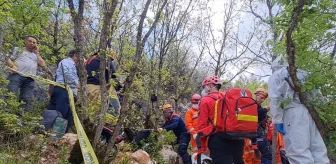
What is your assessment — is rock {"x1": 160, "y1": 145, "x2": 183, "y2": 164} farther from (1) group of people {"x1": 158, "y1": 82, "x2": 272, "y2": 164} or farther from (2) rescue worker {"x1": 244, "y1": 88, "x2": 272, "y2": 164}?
(2) rescue worker {"x1": 244, "y1": 88, "x2": 272, "y2": 164}

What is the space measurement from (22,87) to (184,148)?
4059 mm

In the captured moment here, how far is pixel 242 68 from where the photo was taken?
17.2 m

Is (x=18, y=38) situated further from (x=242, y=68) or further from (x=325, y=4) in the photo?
(x=242, y=68)

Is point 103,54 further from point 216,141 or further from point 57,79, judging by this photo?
point 57,79

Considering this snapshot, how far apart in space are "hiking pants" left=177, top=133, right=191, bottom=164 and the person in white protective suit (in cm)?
379

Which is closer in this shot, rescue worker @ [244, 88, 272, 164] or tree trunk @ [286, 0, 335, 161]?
tree trunk @ [286, 0, 335, 161]

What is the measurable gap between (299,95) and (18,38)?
535 cm

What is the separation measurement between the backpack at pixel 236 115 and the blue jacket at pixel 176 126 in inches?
149

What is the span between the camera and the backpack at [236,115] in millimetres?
4555

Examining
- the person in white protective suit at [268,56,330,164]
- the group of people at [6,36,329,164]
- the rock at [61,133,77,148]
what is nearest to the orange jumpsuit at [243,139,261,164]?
the group of people at [6,36,329,164]

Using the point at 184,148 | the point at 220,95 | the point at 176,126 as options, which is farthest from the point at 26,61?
the point at 184,148

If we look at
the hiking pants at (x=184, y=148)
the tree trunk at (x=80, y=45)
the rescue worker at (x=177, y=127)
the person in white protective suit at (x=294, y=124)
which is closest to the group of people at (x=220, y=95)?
the person in white protective suit at (x=294, y=124)

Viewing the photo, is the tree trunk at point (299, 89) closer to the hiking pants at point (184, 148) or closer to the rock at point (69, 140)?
the rock at point (69, 140)

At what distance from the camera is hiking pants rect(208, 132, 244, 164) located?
15.5 ft
